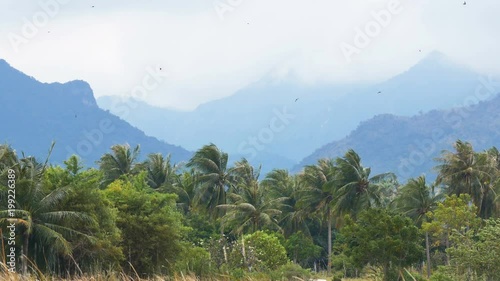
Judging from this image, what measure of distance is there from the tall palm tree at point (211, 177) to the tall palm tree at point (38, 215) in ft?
102

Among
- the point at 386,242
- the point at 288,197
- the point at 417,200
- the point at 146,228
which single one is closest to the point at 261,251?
the point at 146,228

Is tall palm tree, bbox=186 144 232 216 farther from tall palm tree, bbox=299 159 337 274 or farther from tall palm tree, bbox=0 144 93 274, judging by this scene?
tall palm tree, bbox=0 144 93 274

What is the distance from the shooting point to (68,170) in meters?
37.0

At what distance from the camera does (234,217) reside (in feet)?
197

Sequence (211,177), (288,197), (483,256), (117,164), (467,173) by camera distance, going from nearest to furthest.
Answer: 1. (483,256)
2. (467,173)
3. (211,177)
4. (117,164)
5. (288,197)

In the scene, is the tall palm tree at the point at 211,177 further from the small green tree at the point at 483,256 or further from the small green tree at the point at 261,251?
the small green tree at the point at 483,256

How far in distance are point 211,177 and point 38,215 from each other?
109 feet

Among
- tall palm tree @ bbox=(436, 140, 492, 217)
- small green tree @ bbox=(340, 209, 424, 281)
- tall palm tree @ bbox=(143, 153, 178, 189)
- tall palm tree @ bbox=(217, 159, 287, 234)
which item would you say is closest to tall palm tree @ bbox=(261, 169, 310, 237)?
tall palm tree @ bbox=(217, 159, 287, 234)

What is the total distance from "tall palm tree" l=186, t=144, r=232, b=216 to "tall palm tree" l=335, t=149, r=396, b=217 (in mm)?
12151

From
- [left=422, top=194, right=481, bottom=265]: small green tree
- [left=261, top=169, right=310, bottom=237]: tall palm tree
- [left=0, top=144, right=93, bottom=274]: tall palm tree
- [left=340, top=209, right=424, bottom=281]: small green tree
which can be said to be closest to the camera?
[left=0, top=144, right=93, bottom=274]: tall palm tree

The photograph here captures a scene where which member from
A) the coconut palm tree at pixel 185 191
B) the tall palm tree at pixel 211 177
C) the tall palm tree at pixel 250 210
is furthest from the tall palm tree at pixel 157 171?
the tall palm tree at pixel 250 210

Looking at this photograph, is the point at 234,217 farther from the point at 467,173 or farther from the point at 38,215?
the point at 38,215

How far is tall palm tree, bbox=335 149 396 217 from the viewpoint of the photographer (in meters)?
58.7

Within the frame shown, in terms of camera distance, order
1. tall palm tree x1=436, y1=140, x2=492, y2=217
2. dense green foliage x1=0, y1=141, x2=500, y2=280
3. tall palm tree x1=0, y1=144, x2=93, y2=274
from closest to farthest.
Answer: tall palm tree x1=0, y1=144, x2=93, y2=274 → dense green foliage x1=0, y1=141, x2=500, y2=280 → tall palm tree x1=436, y1=140, x2=492, y2=217
